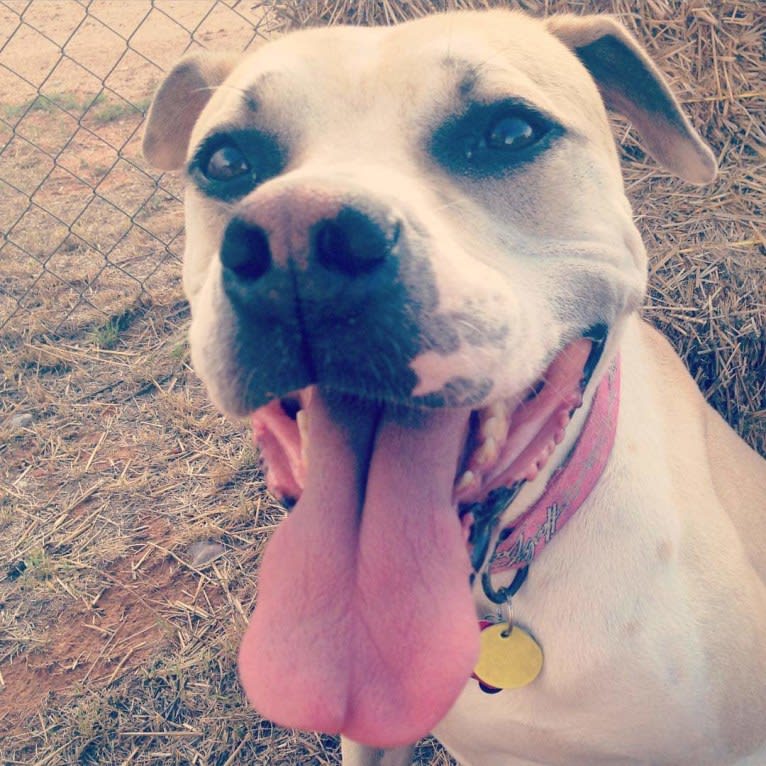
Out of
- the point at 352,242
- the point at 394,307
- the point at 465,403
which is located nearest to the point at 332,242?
the point at 352,242

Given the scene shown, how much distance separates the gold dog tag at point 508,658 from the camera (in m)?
1.64

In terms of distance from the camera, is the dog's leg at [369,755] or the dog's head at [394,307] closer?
the dog's head at [394,307]

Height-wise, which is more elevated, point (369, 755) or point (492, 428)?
point (492, 428)

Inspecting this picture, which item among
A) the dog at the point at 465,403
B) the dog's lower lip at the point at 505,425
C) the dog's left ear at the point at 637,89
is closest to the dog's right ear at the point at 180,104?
the dog at the point at 465,403

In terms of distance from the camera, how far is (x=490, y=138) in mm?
1494

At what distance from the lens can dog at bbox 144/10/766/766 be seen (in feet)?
3.91

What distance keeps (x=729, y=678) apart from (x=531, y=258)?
98cm

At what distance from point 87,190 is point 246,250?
15.4 ft

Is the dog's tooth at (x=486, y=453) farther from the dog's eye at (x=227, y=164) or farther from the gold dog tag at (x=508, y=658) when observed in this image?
the dog's eye at (x=227, y=164)

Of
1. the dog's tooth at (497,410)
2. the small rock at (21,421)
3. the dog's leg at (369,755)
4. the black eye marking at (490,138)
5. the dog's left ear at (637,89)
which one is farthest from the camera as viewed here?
the small rock at (21,421)

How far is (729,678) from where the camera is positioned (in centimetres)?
165

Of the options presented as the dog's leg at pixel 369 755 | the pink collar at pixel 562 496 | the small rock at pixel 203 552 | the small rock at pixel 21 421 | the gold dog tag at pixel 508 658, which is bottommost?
the small rock at pixel 21 421

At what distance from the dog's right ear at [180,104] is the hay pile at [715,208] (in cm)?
132

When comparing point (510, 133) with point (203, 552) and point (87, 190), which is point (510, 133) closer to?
→ point (203, 552)
